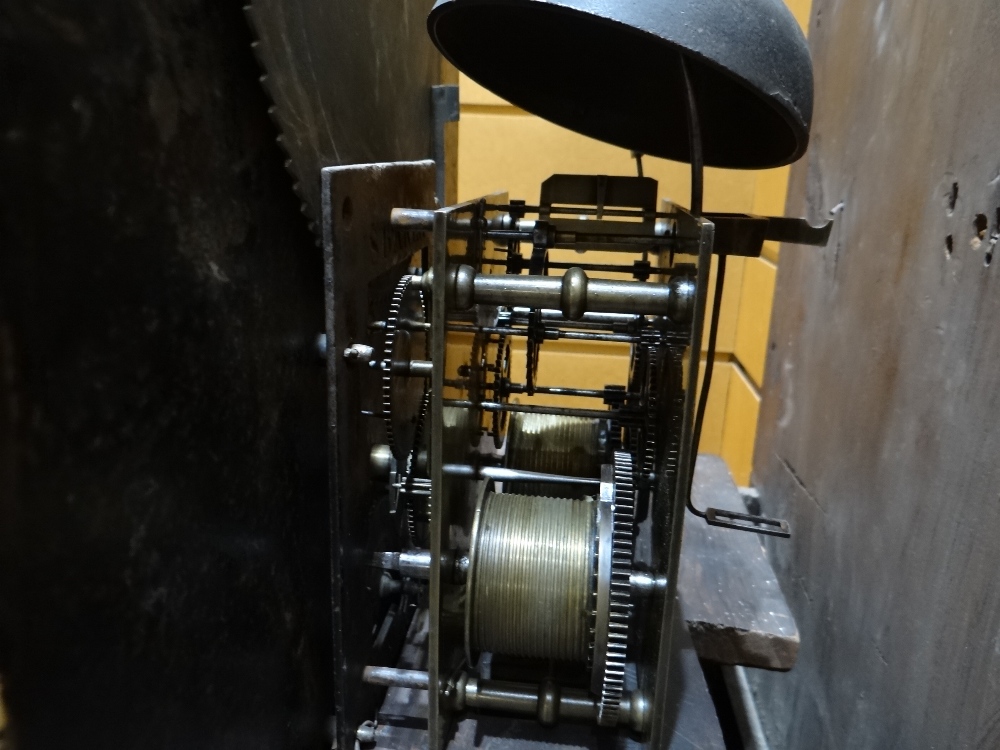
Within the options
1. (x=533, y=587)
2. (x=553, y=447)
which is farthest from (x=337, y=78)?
(x=553, y=447)

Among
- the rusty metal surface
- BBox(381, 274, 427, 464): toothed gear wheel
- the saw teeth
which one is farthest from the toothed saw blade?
the rusty metal surface

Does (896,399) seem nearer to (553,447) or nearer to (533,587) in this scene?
(553,447)

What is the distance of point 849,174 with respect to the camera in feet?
4.50

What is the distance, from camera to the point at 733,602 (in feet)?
3.99

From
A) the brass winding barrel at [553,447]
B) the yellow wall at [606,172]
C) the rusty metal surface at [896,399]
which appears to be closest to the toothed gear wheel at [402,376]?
the brass winding barrel at [553,447]

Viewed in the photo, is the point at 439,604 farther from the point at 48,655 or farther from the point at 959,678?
the point at 959,678

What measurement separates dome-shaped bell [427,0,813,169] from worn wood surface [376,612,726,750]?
0.73m

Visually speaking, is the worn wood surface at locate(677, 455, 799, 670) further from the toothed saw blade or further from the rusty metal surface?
the toothed saw blade

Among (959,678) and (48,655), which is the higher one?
(48,655)

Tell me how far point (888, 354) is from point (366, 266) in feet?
2.75

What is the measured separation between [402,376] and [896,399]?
75 cm

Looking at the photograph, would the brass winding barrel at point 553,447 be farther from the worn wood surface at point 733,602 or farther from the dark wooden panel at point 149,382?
the dark wooden panel at point 149,382

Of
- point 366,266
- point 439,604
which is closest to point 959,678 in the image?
point 439,604

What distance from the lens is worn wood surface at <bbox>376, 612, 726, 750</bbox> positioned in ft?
2.81
